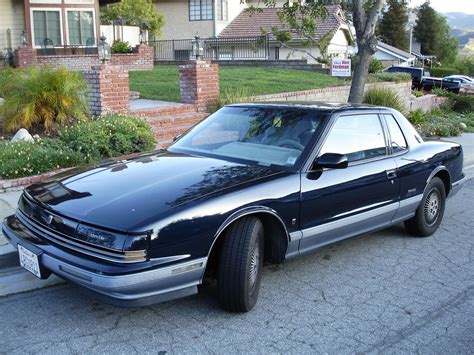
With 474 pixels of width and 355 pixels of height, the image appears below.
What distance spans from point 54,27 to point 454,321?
839 inches

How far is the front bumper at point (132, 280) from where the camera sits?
3.62m

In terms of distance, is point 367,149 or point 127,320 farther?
point 367,149

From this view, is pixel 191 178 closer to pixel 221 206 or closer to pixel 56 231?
pixel 221 206

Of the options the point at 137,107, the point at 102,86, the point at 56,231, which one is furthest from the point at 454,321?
the point at 137,107

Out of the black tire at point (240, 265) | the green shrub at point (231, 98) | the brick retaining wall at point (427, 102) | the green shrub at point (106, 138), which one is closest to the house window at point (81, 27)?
the green shrub at point (231, 98)

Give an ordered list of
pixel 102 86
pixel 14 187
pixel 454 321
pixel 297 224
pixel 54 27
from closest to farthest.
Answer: pixel 454 321, pixel 297 224, pixel 14 187, pixel 102 86, pixel 54 27

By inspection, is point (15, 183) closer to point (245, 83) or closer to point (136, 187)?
point (136, 187)

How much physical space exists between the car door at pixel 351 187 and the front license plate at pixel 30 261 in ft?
6.67

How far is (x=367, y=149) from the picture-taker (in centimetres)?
552

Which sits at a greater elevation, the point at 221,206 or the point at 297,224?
the point at 221,206

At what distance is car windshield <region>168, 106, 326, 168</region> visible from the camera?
4.98 m

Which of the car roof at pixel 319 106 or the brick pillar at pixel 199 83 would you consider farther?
the brick pillar at pixel 199 83

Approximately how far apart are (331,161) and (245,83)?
35.6 ft

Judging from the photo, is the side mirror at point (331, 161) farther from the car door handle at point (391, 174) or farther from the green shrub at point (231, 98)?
the green shrub at point (231, 98)
